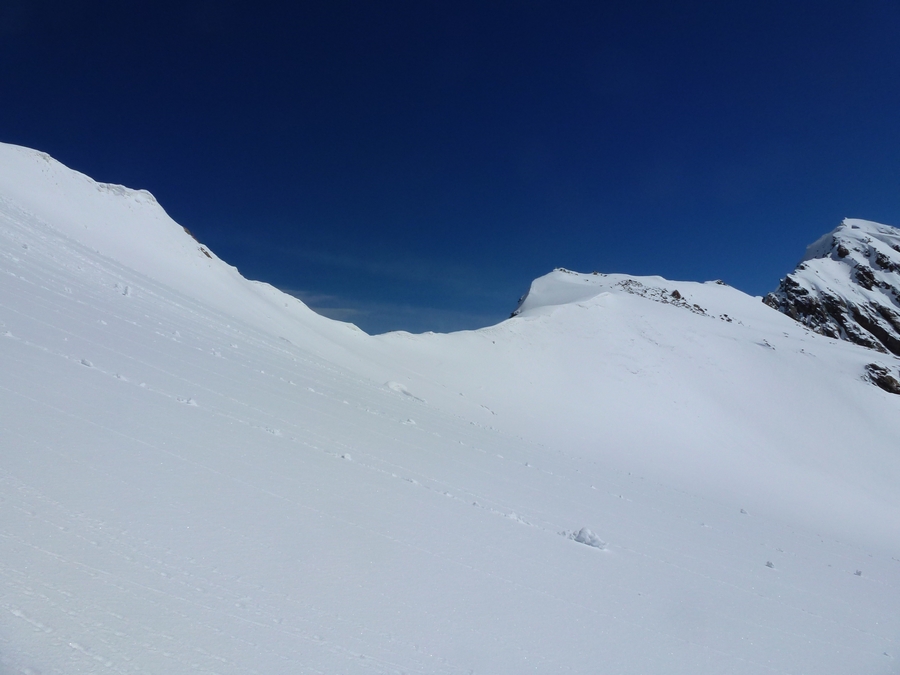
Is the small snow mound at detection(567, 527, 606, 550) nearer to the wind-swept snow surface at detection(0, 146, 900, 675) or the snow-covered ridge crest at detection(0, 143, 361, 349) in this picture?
the wind-swept snow surface at detection(0, 146, 900, 675)

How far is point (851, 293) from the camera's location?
52406 mm

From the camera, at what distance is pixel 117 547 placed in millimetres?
2385

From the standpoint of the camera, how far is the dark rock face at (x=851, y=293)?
157ft

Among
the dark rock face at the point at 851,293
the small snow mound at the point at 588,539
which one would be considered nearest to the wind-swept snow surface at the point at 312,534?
the small snow mound at the point at 588,539

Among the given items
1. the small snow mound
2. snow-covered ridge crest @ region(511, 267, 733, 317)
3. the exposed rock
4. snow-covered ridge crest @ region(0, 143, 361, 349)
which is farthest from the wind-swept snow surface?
snow-covered ridge crest @ region(511, 267, 733, 317)

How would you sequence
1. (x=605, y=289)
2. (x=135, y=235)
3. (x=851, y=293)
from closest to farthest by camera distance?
1. (x=135, y=235)
2. (x=605, y=289)
3. (x=851, y=293)

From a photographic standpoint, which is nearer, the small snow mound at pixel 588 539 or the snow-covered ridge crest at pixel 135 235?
the small snow mound at pixel 588 539

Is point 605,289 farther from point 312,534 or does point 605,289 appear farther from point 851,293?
point 851,293

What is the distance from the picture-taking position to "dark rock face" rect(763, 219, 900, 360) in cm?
4800

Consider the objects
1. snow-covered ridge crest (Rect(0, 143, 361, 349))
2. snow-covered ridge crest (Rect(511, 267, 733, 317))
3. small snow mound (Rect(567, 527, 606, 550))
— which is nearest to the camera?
small snow mound (Rect(567, 527, 606, 550))

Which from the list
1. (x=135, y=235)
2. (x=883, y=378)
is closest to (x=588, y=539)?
(x=135, y=235)

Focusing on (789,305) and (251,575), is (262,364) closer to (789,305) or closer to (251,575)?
(251,575)

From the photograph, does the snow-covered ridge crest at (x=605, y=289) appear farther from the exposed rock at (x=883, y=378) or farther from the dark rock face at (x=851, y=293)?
the dark rock face at (x=851, y=293)

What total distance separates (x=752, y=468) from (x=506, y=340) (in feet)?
33.2
